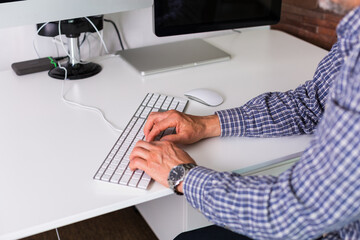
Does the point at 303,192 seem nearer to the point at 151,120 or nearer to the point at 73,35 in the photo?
the point at 151,120

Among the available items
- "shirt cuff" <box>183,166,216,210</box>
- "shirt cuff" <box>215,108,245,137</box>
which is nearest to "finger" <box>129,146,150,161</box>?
"shirt cuff" <box>183,166,216,210</box>

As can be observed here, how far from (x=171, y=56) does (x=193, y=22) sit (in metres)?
0.15

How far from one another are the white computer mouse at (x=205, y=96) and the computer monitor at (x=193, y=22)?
205 millimetres

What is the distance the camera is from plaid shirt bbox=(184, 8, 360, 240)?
2.18ft

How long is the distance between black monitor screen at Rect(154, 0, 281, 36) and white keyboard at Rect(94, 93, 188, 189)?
264 mm

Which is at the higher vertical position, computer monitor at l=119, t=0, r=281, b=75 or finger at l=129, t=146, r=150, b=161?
computer monitor at l=119, t=0, r=281, b=75

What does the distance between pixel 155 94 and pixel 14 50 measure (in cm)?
60

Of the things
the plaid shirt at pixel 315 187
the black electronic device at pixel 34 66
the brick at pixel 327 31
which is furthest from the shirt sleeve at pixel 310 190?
the brick at pixel 327 31

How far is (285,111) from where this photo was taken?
1120 millimetres

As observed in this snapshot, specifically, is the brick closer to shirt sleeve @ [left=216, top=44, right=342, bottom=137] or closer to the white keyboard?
shirt sleeve @ [left=216, top=44, right=342, bottom=137]

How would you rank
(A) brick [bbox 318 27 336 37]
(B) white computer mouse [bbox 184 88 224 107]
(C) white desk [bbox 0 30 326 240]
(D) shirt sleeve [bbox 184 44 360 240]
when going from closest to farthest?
(D) shirt sleeve [bbox 184 44 360 240] → (C) white desk [bbox 0 30 326 240] → (B) white computer mouse [bbox 184 88 224 107] → (A) brick [bbox 318 27 336 37]

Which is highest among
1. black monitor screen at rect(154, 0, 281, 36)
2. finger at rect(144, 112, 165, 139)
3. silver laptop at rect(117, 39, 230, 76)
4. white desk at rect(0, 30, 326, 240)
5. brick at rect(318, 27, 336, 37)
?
black monitor screen at rect(154, 0, 281, 36)

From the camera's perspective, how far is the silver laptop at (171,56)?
56.1 inches

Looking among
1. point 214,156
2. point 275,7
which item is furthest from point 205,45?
point 214,156
